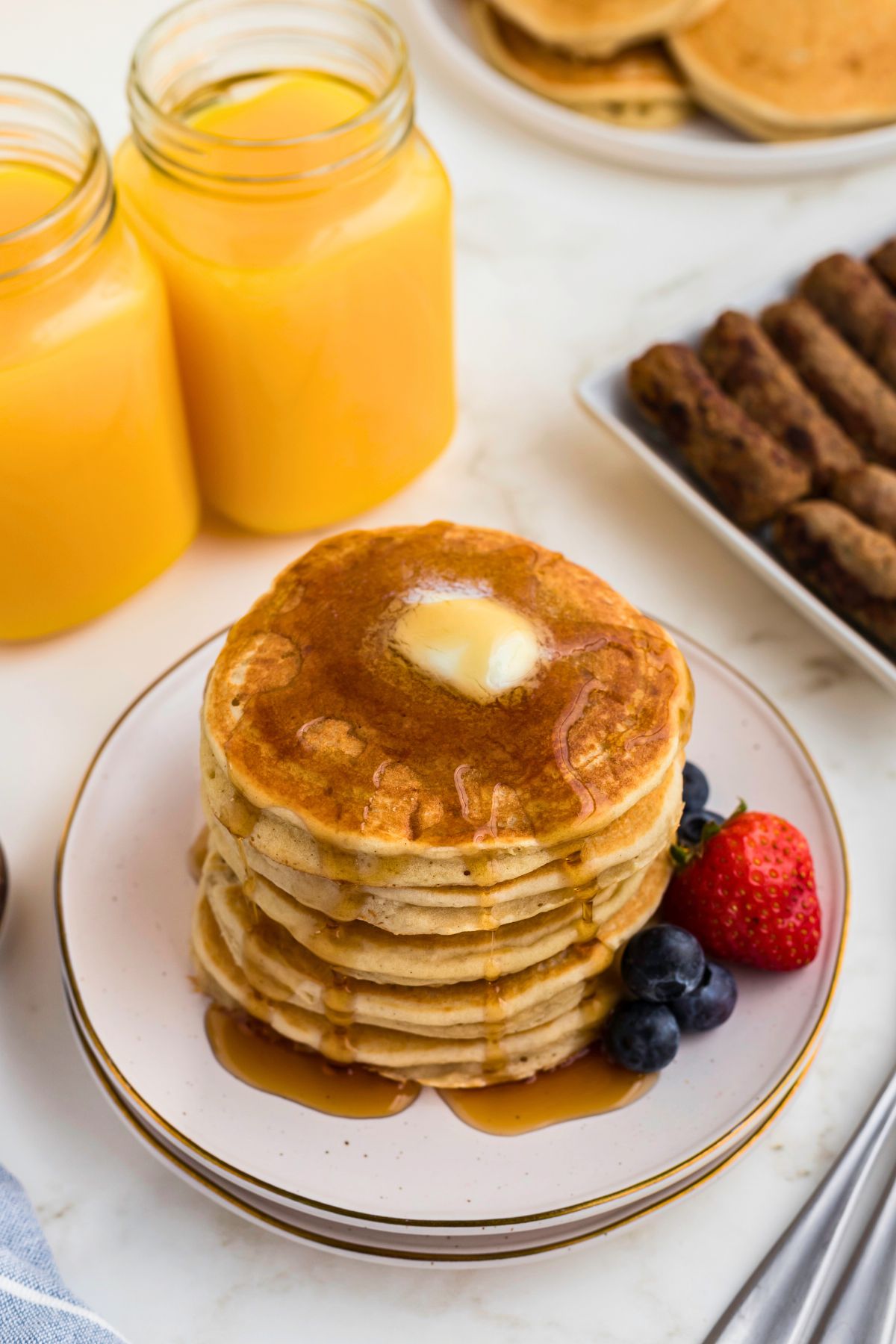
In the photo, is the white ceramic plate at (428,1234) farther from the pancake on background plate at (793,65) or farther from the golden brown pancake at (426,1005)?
the pancake on background plate at (793,65)

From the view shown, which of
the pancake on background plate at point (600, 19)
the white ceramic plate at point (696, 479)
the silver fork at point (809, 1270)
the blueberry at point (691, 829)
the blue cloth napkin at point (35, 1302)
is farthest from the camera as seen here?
the pancake on background plate at point (600, 19)

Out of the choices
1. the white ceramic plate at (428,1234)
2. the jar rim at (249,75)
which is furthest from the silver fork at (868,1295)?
the jar rim at (249,75)

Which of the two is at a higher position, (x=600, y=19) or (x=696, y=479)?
(x=600, y=19)

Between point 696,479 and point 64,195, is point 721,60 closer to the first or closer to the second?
point 696,479

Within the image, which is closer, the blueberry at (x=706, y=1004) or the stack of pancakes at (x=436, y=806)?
the stack of pancakes at (x=436, y=806)

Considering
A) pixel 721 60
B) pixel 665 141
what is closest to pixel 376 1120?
pixel 665 141

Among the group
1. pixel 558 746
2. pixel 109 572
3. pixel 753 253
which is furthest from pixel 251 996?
pixel 753 253

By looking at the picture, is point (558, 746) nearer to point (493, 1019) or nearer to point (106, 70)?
point (493, 1019)
